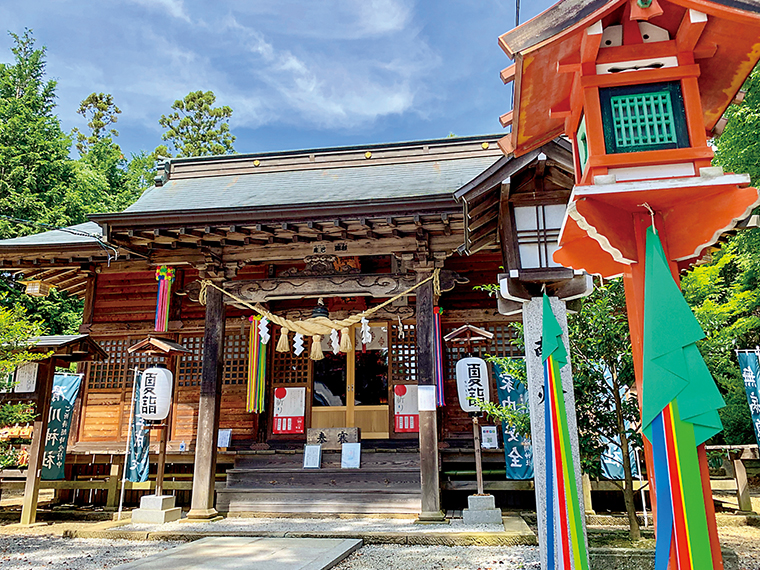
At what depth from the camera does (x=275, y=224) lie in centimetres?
814

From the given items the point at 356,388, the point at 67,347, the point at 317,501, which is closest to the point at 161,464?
the point at 67,347

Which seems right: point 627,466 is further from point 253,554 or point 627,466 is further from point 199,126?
point 199,126

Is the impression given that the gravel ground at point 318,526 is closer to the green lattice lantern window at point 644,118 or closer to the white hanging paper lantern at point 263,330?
the white hanging paper lantern at point 263,330

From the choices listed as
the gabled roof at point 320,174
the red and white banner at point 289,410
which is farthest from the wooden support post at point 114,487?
the gabled roof at point 320,174

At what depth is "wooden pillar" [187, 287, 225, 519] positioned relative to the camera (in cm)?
804

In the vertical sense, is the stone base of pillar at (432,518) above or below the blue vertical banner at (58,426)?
below

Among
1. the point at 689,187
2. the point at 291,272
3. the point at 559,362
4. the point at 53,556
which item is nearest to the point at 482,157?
the point at 291,272

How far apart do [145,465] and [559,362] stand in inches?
295

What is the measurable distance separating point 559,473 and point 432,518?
13.3 feet

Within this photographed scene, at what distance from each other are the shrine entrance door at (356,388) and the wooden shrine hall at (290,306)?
3 centimetres

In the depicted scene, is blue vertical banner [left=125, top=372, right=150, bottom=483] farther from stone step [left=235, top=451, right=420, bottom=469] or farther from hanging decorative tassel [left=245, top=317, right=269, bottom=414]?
hanging decorative tassel [left=245, top=317, right=269, bottom=414]

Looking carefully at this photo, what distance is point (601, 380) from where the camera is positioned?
5.79 meters

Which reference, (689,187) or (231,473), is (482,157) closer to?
(231,473)

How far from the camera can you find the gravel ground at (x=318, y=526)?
22.4 feet
